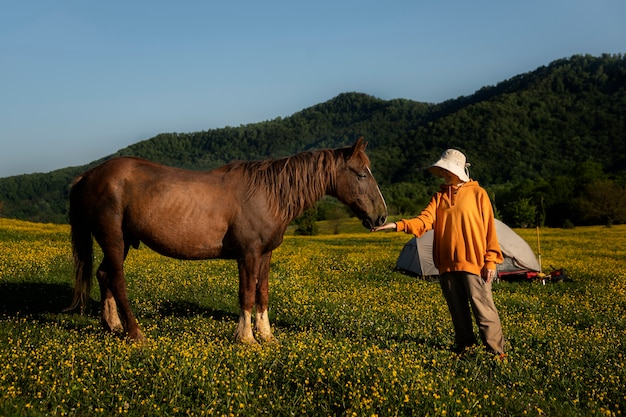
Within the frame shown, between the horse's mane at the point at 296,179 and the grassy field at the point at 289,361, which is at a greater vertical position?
the horse's mane at the point at 296,179

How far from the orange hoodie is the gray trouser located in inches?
7.1

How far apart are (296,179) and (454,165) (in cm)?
240

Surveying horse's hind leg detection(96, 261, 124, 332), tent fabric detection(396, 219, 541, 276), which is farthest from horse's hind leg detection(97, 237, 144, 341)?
tent fabric detection(396, 219, 541, 276)

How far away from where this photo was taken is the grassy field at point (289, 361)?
4984 millimetres

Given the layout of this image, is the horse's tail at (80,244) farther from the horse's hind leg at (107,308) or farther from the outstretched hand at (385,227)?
the outstretched hand at (385,227)

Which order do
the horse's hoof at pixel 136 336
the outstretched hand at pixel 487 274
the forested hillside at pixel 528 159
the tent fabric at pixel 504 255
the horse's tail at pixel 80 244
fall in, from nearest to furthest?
the outstretched hand at pixel 487 274
the horse's hoof at pixel 136 336
the horse's tail at pixel 80 244
the tent fabric at pixel 504 255
the forested hillside at pixel 528 159

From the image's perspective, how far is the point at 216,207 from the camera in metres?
7.29

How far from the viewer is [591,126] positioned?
523 ft

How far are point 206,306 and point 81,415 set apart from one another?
235 inches

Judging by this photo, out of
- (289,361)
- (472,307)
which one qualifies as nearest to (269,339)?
(289,361)

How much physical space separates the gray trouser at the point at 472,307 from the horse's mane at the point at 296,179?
2335mm

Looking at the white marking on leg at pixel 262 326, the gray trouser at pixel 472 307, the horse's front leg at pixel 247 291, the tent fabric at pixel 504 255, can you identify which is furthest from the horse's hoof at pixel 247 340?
the tent fabric at pixel 504 255

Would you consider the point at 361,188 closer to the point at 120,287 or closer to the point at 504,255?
the point at 120,287

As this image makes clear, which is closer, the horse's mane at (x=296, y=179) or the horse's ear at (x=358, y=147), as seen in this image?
the horse's ear at (x=358, y=147)
